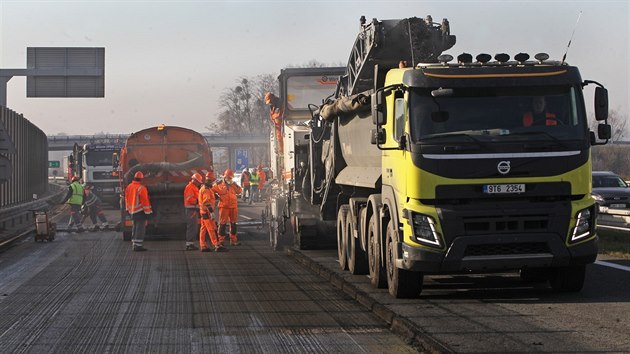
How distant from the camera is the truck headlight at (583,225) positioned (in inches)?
430

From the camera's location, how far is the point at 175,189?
2319 cm

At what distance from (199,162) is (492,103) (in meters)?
13.9

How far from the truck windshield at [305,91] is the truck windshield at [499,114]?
32.4ft

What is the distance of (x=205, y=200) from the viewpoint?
20.6m

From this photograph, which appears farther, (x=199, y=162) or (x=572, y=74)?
(x=199, y=162)

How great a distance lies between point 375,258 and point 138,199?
967cm

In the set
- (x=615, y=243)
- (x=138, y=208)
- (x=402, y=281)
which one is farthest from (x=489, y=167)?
(x=138, y=208)

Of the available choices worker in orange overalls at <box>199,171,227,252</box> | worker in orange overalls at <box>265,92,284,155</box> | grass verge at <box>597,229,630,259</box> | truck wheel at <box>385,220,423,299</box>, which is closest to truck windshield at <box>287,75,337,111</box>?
worker in orange overalls at <box>265,92,284,155</box>

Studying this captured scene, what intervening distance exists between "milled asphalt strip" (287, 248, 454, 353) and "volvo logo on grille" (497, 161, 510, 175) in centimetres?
202

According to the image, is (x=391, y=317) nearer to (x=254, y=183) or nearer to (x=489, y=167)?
(x=489, y=167)

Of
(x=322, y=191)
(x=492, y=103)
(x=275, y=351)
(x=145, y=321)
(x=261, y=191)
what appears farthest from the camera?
(x=261, y=191)

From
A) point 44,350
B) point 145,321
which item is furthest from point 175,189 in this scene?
point 44,350

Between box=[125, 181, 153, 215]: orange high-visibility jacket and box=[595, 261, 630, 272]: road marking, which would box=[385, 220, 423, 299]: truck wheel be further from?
box=[125, 181, 153, 215]: orange high-visibility jacket

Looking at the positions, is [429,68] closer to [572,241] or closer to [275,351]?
[572,241]
